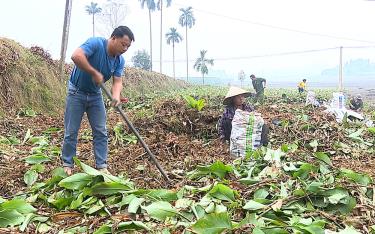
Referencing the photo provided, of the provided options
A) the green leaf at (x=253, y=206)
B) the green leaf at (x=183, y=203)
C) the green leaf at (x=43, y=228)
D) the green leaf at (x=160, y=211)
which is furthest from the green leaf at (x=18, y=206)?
the green leaf at (x=253, y=206)

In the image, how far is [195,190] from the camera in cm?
315

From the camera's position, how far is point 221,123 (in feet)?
16.4

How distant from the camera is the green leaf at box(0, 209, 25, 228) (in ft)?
8.83

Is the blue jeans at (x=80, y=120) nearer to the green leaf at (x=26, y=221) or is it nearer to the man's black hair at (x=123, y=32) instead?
the man's black hair at (x=123, y=32)

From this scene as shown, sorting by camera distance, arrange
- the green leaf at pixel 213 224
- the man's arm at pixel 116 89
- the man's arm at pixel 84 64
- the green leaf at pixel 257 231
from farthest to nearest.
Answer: the man's arm at pixel 116 89 < the man's arm at pixel 84 64 < the green leaf at pixel 213 224 < the green leaf at pixel 257 231

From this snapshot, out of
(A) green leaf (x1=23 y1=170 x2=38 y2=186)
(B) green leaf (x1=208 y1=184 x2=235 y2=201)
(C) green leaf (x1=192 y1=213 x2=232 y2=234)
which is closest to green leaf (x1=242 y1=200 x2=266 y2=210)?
(B) green leaf (x1=208 y1=184 x2=235 y2=201)

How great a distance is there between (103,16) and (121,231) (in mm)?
54830

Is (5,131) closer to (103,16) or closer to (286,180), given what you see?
(286,180)

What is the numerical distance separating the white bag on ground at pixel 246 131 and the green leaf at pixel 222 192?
1.51 meters

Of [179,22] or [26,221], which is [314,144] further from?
[179,22]

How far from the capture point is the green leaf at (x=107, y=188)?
3020mm

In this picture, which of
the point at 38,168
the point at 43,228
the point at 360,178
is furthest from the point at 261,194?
the point at 38,168

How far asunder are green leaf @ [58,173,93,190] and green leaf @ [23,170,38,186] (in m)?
0.71

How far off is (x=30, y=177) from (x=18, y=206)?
3.15 ft
